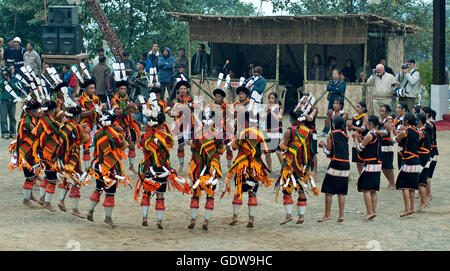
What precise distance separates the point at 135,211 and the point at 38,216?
1.54m

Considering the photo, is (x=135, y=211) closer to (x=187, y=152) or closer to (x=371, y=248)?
(x=371, y=248)

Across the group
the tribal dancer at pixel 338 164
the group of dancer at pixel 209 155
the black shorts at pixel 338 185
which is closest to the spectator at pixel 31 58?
the group of dancer at pixel 209 155

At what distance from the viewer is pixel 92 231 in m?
9.73

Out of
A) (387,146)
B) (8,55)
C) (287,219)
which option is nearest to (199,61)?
(8,55)

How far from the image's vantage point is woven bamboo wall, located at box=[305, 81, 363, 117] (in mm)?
21594

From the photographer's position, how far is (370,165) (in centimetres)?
1066

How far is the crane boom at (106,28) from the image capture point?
82.4 feet

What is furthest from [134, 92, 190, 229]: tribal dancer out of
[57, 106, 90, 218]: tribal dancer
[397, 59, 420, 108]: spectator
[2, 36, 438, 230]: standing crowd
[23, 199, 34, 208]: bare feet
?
[397, 59, 420, 108]: spectator

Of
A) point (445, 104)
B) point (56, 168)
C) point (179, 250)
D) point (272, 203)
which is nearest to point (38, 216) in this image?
point (56, 168)

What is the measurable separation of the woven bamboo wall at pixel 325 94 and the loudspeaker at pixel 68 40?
7661mm

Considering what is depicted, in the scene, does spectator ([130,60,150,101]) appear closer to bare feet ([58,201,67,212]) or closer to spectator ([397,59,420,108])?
spectator ([397,59,420,108])

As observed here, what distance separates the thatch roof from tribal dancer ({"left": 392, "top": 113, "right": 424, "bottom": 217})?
10.1 m

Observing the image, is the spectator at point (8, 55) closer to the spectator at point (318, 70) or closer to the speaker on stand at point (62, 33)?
the speaker on stand at point (62, 33)

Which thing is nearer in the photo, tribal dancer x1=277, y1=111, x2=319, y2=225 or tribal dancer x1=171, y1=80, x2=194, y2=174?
tribal dancer x1=277, y1=111, x2=319, y2=225
